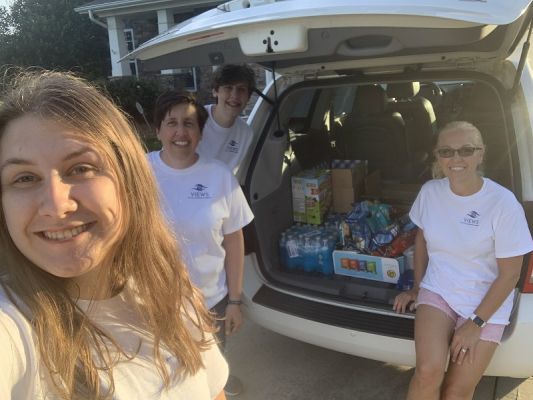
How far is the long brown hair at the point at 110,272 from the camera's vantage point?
0.91 metres

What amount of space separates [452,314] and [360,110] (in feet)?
8.04

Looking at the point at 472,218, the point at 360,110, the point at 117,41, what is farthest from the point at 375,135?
the point at 117,41

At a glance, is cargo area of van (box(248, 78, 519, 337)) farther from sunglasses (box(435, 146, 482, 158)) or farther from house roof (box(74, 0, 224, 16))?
house roof (box(74, 0, 224, 16))

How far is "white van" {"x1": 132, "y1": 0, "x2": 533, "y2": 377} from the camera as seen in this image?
1948mm

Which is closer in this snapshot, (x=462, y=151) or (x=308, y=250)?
(x=462, y=151)

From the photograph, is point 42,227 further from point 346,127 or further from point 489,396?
point 346,127

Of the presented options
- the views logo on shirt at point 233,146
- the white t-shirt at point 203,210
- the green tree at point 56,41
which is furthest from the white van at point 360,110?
the green tree at point 56,41

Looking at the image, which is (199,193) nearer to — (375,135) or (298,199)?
(298,199)

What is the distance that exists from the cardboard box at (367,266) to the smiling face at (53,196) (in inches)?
87.5

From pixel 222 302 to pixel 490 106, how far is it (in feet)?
8.34

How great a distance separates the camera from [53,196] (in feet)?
2.92

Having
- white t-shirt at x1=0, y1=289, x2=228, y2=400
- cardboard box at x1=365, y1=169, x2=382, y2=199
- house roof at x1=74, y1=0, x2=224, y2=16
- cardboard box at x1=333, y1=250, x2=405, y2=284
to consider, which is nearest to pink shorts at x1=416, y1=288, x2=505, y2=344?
cardboard box at x1=333, y1=250, x2=405, y2=284

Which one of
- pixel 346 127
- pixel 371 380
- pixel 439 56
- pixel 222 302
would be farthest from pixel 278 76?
pixel 371 380

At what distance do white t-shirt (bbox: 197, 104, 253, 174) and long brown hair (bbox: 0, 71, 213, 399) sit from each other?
6.11 feet
